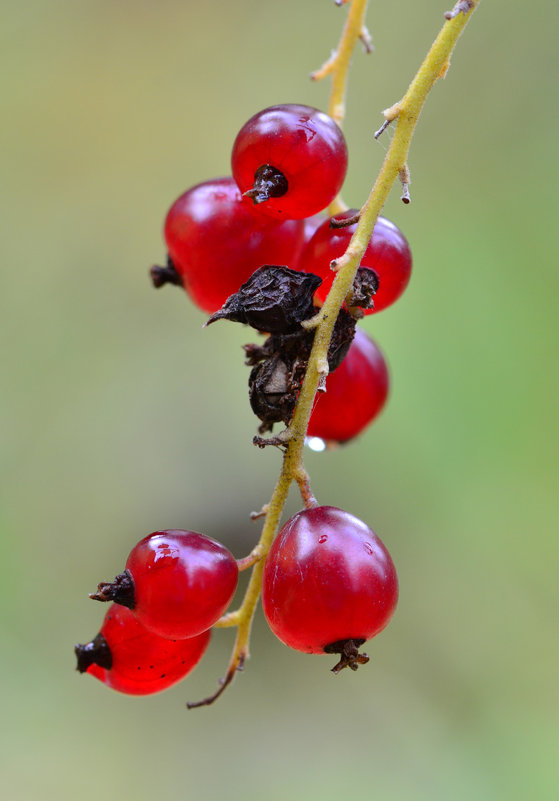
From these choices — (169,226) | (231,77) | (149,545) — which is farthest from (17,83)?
(149,545)

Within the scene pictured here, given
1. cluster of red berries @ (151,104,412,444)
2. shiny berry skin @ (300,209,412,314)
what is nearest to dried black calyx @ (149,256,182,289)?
cluster of red berries @ (151,104,412,444)

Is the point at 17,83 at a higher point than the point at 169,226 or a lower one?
higher

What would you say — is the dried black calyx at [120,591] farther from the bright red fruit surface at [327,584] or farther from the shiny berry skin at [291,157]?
the shiny berry skin at [291,157]

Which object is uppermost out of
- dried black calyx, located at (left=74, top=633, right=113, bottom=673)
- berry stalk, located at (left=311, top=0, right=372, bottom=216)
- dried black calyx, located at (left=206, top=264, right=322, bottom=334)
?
berry stalk, located at (left=311, top=0, right=372, bottom=216)

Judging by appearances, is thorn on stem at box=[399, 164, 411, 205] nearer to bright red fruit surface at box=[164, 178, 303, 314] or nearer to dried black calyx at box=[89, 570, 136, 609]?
bright red fruit surface at box=[164, 178, 303, 314]

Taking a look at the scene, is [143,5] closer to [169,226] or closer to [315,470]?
[315,470]
